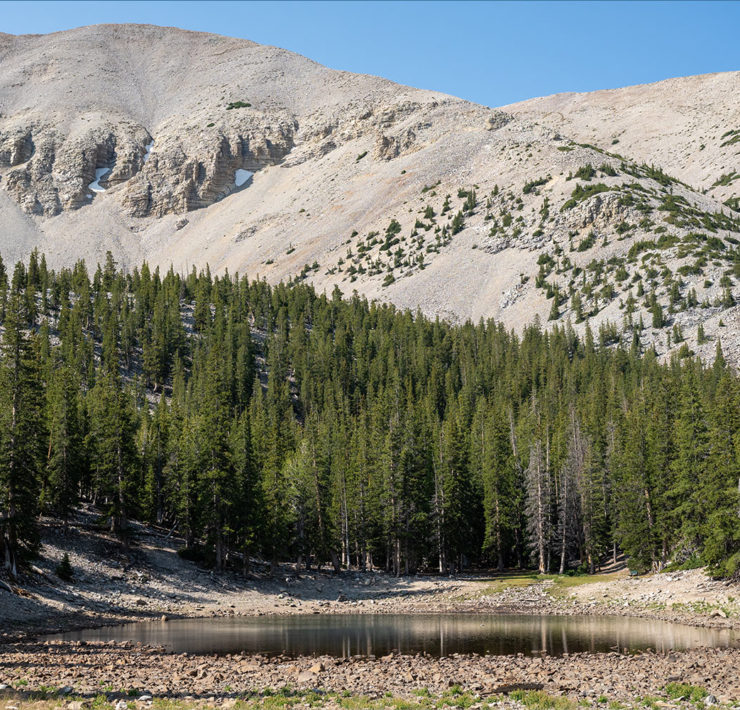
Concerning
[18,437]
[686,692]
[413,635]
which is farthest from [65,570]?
[686,692]

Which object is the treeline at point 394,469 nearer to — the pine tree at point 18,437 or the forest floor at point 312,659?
the pine tree at point 18,437

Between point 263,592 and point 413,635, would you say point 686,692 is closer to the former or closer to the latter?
point 413,635

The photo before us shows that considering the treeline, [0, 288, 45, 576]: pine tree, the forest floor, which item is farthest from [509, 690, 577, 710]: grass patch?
[0, 288, 45, 576]: pine tree

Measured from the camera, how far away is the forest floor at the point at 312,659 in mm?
21062

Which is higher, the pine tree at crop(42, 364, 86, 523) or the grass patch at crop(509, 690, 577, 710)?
the pine tree at crop(42, 364, 86, 523)

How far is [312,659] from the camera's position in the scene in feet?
96.3

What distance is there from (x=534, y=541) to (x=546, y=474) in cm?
618

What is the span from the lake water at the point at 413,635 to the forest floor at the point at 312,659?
235 centimetres

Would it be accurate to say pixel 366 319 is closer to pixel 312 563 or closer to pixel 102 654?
pixel 312 563

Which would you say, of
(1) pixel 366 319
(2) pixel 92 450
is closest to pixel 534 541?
(2) pixel 92 450

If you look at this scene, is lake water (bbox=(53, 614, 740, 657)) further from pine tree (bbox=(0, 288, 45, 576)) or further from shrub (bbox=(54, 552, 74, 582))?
pine tree (bbox=(0, 288, 45, 576))

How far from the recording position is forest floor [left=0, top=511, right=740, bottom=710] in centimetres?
2106

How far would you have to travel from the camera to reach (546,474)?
70.1 meters

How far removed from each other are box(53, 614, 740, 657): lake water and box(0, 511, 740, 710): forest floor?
2.35 meters
